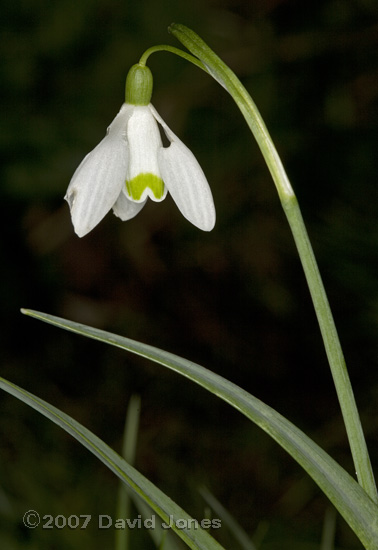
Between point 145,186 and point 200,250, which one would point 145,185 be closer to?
point 145,186

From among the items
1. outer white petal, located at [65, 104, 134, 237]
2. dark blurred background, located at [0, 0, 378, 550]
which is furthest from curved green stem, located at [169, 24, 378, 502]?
dark blurred background, located at [0, 0, 378, 550]

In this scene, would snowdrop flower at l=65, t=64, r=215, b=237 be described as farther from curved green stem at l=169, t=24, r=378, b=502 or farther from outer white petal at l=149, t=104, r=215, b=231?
curved green stem at l=169, t=24, r=378, b=502

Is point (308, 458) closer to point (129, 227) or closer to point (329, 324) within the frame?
point (329, 324)

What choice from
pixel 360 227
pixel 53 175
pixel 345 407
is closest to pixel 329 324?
pixel 345 407

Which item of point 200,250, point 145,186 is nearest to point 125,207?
point 145,186

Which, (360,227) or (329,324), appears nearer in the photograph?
(329,324)

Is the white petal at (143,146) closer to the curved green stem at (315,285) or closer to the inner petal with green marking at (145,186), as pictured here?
the inner petal with green marking at (145,186)

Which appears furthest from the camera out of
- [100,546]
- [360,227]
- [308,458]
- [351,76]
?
[351,76]
